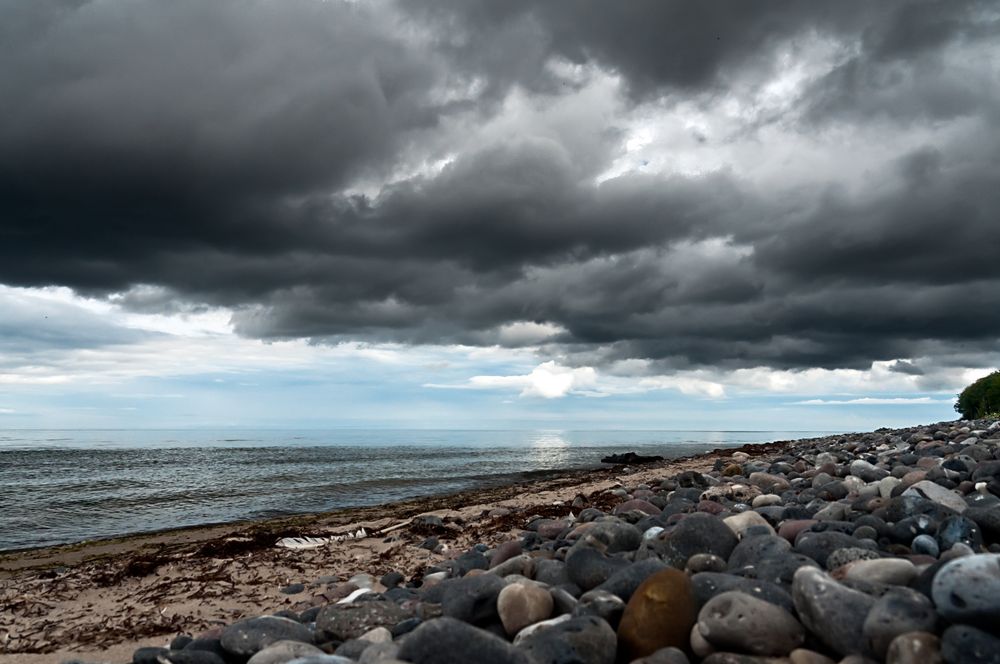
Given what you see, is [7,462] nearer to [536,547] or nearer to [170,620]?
[170,620]

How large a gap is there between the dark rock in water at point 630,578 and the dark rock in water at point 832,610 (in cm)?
81

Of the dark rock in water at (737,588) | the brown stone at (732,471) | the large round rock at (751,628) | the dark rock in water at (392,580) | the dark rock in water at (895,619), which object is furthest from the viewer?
the brown stone at (732,471)

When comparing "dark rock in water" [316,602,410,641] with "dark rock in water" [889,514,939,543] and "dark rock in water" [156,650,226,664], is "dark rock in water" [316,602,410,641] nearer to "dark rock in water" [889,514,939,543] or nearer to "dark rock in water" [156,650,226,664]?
"dark rock in water" [156,650,226,664]

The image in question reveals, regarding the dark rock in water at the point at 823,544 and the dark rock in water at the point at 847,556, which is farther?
the dark rock in water at the point at 823,544

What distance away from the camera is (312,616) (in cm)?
455

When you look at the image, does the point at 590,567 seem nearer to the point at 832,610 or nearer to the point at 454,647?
the point at 454,647

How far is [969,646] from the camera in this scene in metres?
2.23

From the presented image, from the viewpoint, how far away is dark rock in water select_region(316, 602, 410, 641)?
379cm

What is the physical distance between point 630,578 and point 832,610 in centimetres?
109

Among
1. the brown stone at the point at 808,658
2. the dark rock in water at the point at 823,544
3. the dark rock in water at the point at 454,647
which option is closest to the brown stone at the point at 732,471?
the dark rock in water at the point at 823,544

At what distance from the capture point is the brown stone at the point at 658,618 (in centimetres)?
288

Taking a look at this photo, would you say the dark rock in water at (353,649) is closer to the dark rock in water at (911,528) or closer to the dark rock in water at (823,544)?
the dark rock in water at (823,544)

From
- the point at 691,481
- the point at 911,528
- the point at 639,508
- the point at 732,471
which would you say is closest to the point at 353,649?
the point at 911,528

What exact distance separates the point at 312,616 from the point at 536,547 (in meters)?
2.33
